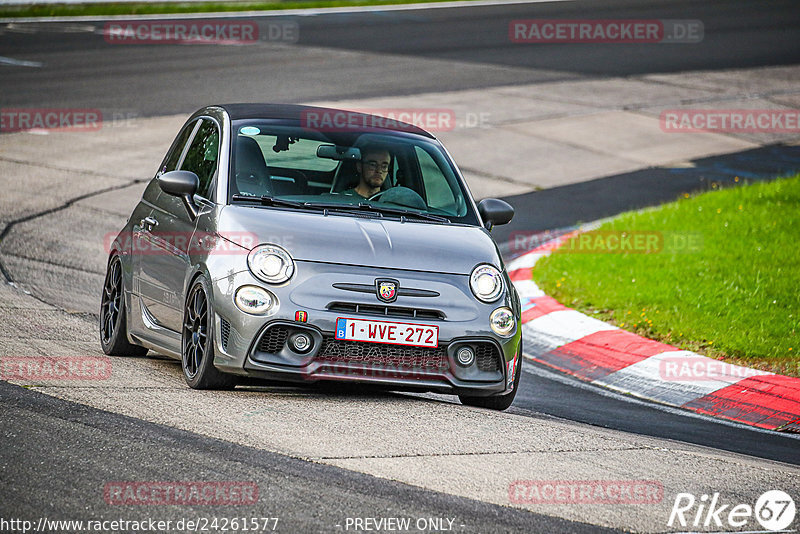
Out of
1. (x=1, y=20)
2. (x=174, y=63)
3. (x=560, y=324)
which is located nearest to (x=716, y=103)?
(x=174, y=63)

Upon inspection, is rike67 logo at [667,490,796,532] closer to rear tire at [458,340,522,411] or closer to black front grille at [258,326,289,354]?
rear tire at [458,340,522,411]

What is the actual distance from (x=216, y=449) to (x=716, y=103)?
1819 centimetres

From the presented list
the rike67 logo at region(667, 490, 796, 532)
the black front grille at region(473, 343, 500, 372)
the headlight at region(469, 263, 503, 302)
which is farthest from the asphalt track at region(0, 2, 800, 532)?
the headlight at region(469, 263, 503, 302)

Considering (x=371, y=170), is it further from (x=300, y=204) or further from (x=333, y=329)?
(x=333, y=329)

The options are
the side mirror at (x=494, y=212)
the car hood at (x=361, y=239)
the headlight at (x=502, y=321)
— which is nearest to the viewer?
the car hood at (x=361, y=239)

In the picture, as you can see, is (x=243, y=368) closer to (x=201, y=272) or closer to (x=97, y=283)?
(x=201, y=272)

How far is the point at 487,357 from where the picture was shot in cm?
694

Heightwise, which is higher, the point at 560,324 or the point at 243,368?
the point at 243,368

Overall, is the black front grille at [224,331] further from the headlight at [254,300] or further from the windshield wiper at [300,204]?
the windshield wiper at [300,204]

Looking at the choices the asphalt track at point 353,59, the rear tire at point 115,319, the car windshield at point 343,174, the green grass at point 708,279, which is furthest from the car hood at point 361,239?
the asphalt track at point 353,59

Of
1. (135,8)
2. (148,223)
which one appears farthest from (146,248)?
(135,8)

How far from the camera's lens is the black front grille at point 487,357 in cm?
689

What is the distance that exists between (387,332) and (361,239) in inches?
23.1

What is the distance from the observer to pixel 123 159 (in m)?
16.4
